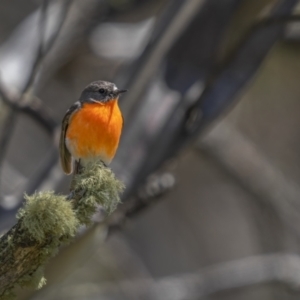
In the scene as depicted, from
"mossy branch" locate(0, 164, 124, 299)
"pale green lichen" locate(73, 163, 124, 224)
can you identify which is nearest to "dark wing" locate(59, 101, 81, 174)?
"pale green lichen" locate(73, 163, 124, 224)

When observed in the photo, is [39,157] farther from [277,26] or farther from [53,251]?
[53,251]

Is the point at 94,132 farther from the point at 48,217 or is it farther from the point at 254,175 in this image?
the point at 254,175

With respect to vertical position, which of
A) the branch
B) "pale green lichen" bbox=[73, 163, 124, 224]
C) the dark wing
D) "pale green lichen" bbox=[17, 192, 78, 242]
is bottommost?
the branch

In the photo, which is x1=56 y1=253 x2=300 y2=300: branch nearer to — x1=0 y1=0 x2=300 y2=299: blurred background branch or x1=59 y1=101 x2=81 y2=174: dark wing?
x1=0 y1=0 x2=300 y2=299: blurred background branch

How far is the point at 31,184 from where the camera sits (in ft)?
19.5

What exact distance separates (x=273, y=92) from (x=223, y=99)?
4.57 m

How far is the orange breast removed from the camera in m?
4.68

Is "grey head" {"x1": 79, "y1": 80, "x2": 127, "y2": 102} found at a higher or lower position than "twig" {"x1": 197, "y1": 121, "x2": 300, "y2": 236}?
higher

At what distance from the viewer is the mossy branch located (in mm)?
3047

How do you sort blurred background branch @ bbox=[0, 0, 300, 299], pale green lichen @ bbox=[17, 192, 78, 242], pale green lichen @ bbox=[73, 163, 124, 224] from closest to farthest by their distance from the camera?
pale green lichen @ bbox=[17, 192, 78, 242] → pale green lichen @ bbox=[73, 163, 124, 224] → blurred background branch @ bbox=[0, 0, 300, 299]

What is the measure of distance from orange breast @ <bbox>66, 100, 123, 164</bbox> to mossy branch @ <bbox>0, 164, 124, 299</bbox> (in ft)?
4.20

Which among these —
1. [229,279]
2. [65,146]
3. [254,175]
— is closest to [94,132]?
[65,146]

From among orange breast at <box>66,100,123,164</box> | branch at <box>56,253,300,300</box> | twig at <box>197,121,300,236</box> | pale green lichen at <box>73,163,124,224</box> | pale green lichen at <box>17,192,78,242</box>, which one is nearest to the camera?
pale green lichen at <box>17,192,78,242</box>

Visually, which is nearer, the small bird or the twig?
the small bird
